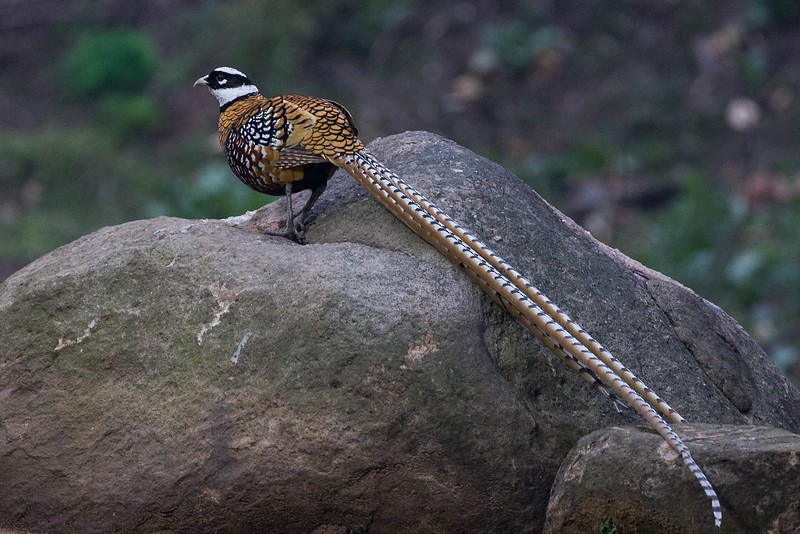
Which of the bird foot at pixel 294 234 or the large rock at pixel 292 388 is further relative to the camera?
the bird foot at pixel 294 234

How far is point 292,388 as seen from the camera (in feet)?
17.7

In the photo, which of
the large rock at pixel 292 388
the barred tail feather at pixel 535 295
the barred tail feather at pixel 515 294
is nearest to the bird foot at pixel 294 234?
the large rock at pixel 292 388

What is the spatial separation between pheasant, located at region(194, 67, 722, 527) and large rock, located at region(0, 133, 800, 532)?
13cm

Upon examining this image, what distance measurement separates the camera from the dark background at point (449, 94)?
13.9 m

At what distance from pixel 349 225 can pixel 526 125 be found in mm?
9280

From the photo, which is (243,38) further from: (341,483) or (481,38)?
(341,483)

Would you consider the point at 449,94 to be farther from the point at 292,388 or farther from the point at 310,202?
the point at 292,388

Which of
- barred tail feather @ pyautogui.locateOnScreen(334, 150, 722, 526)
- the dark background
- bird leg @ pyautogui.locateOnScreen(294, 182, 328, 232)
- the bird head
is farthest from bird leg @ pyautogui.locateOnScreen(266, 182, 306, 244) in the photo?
the dark background

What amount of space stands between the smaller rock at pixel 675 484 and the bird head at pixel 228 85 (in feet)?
10.1

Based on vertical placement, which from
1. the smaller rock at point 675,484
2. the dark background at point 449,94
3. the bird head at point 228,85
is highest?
the bird head at point 228,85

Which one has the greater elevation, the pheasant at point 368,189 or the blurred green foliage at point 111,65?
the pheasant at point 368,189

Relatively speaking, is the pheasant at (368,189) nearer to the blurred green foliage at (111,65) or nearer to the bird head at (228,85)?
the bird head at (228,85)

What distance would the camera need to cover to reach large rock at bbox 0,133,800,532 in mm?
5371

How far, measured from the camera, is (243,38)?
15789 millimetres
